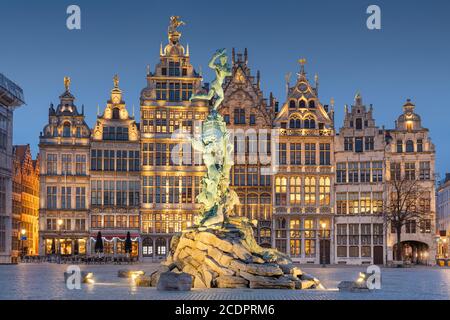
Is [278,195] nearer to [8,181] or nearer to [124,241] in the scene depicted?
[124,241]

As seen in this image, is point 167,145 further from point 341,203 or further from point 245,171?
point 341,203

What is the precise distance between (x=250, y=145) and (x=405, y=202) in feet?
49.5

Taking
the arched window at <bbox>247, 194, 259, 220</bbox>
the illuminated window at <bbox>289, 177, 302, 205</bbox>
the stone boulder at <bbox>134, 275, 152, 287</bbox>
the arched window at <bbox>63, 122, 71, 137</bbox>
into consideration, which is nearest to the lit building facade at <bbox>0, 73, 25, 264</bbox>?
the arched window at <bbox>63, 122, 71, 137</bbox>

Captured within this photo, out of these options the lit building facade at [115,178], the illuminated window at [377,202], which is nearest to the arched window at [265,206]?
the illuminated window at [377,202]

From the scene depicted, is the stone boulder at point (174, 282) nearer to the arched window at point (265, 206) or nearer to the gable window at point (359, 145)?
the arched window at point (265, 206)

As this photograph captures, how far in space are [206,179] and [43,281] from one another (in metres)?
8.59

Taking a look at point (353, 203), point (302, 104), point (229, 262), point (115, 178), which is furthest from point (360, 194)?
point (229, 262)

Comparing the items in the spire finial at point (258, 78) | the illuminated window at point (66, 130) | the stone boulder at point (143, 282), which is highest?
the spire finial at point (258, 78)

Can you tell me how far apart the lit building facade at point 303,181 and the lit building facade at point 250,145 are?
93 cm

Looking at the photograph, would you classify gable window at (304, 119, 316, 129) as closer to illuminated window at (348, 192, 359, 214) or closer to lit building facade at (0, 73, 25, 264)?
illuminated window at (348, 192, 359, 214)

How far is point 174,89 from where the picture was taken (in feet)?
243

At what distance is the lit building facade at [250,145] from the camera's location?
2908 inches

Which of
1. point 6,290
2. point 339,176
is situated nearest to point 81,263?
point 339,176

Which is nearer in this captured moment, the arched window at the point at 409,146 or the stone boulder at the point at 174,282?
the stone boulder at the point at 174,282
